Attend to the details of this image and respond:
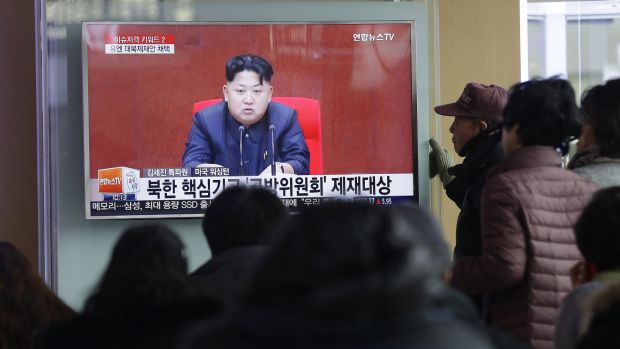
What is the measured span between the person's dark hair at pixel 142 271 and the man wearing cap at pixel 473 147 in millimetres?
1399

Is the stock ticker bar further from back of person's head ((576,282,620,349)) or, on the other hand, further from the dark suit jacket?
back of person's head ((576,282,620,349))

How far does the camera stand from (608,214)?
2445 millimetres

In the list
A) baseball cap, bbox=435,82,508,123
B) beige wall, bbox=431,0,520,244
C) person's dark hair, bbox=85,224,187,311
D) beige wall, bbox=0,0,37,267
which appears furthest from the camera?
beige wall, bbox=431,0,520,244

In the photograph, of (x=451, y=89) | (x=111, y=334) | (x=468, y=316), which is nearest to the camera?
(x=468, y=316)

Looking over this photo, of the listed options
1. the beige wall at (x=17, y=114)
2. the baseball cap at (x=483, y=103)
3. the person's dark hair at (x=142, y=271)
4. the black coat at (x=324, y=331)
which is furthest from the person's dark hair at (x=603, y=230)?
the beige wall at (x=17, y=114)

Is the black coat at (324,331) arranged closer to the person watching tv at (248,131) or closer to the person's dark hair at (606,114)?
the person's dark hair at (606,114)

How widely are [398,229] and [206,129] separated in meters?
4.36

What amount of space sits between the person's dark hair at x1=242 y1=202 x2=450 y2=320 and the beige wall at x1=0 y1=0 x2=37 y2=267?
4.71 metres

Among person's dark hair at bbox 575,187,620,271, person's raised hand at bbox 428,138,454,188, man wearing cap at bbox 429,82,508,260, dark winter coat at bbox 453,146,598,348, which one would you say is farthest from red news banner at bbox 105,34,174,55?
person's dark hair at bbox 575,187,620,271

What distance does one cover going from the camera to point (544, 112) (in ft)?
10.9

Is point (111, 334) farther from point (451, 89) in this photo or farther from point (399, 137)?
point (451, 89)

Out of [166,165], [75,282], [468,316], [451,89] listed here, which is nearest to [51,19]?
[166,165]

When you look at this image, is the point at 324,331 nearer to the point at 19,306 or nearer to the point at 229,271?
the point at 229,271

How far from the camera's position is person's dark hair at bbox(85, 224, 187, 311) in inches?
88.2
